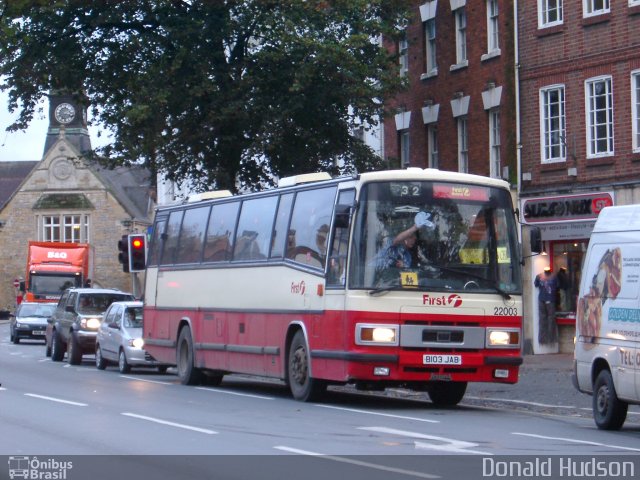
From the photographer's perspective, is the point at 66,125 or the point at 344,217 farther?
the point at 66,125

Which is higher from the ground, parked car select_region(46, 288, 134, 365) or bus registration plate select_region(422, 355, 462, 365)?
parked car select_region(46, 288, 134, 365)

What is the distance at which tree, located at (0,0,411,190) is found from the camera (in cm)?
3397

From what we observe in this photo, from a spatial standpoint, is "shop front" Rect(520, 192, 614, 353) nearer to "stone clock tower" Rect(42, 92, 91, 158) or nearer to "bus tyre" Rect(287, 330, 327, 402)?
"bus tyre" Rect(287, 330, 327, 402)

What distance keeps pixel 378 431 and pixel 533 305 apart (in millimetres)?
19340

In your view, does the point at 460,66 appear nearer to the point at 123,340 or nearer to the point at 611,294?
the point at 123,340

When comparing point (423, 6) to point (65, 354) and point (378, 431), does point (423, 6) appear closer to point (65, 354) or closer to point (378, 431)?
point (65, 354)

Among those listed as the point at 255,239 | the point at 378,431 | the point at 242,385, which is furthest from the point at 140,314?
the point at 378,431

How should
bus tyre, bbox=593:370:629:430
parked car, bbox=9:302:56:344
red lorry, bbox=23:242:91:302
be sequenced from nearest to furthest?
bus tyre, bbox=593:370:629:430 < parked car, bbox=9:302:56:344 < red lorry, bbox=23:242:91:302

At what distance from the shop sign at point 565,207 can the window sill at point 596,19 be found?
391 cm

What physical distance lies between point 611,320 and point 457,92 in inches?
832

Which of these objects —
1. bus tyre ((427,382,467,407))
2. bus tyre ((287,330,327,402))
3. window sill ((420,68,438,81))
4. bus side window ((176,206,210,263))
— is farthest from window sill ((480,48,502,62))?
bus tyre ((287,330,327,402))

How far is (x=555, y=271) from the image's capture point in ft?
112

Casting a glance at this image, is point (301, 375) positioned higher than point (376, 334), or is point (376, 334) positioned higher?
point (376, 334)

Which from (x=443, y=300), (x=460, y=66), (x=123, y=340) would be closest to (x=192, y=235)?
(x=123, y=340)
